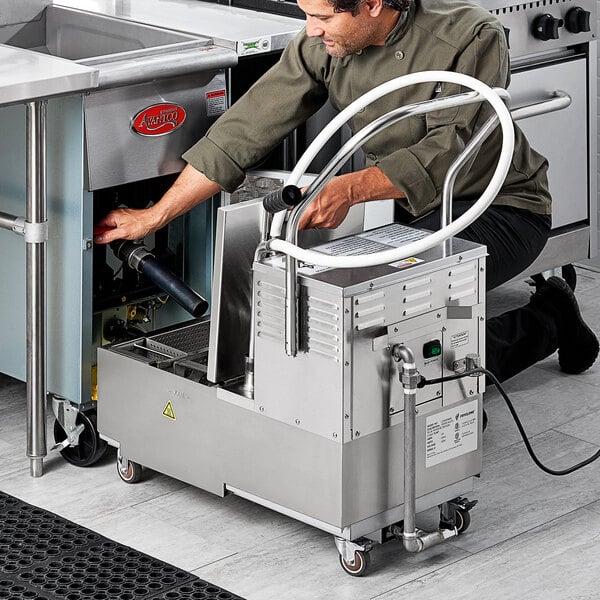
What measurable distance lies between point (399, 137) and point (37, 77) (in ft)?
2.66

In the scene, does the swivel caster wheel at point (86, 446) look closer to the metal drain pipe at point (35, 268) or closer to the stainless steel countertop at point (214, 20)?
the metal drain pipe at point (35, 268)

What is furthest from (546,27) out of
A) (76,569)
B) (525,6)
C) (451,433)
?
(76,569)

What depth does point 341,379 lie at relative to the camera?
2703 mm

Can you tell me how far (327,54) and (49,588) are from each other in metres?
1.36

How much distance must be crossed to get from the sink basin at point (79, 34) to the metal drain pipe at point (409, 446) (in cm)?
127

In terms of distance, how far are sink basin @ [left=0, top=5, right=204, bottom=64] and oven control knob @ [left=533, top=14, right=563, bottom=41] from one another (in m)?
1.08

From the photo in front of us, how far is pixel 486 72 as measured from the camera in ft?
10.3

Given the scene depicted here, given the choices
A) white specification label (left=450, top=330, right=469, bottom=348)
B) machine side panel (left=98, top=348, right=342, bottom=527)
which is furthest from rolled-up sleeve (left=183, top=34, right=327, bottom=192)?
white specification label (left=450, top=330, right=469, bottom=348)

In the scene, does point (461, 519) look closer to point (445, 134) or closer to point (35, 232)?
point (445, 134)

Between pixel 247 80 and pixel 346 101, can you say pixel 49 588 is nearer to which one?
pixel 346 101

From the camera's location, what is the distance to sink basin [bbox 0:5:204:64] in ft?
12.1

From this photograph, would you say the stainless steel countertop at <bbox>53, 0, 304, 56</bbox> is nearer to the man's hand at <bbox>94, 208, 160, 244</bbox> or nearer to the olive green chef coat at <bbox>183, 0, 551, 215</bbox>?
the olive green chef coat at <bbox>183, 0, 551, 215</bbox>

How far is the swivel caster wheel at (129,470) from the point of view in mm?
3293

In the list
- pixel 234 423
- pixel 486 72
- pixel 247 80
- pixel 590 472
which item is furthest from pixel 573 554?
pixel 247 80
